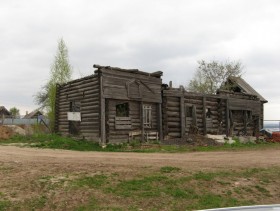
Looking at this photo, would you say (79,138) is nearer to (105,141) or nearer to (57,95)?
(105,141)

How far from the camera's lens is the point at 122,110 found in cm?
2139

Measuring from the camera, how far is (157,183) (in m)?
9.49

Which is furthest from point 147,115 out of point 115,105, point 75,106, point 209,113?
point 209,113

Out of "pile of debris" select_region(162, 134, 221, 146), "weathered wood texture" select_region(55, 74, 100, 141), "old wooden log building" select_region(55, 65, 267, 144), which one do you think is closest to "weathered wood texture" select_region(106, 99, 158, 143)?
"old wooden log building" select_region(55, 65, 267, 144)

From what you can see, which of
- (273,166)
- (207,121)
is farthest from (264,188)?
(207,121)

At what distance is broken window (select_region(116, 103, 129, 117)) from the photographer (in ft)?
69.5

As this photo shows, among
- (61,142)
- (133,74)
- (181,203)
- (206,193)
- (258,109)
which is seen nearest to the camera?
(181,203)

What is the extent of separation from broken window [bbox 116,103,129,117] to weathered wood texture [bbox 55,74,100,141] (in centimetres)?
148

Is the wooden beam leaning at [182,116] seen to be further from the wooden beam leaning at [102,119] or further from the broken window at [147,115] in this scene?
the wooden beam leaning at [102,119]

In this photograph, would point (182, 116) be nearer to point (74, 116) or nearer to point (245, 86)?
point (74, 116)

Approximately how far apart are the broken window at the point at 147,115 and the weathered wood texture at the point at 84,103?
333 centimetres

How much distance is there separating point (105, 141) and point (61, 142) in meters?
2.42

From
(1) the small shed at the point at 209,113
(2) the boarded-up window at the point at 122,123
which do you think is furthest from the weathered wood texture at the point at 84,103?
(1) the small shed at the point at 209,113

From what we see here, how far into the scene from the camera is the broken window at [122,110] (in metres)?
21.2
